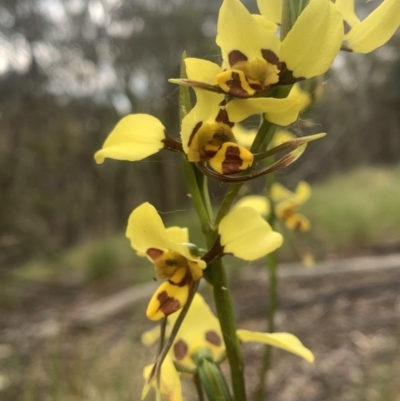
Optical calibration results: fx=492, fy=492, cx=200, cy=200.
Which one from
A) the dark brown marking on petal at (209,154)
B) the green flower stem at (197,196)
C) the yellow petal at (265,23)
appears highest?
the yellow petal at (265,23)

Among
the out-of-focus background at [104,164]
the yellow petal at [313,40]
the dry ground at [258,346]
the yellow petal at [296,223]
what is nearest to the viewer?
the yellow petal at [313,40]

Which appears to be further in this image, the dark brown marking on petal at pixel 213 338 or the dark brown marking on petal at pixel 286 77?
the dark brown marking on petal at pixel 213 338

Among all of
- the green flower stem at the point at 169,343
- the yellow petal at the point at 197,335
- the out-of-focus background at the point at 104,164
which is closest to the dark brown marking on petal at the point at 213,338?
the yellow petal at the point at 197,335

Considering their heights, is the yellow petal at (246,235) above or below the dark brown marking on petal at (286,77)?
below

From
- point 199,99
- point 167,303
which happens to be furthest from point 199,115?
point 167,303

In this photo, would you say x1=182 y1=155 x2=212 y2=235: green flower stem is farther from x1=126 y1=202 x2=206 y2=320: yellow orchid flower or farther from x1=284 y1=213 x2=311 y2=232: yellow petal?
x1=284 y1=213 x2=311 y2=232: yellow petal

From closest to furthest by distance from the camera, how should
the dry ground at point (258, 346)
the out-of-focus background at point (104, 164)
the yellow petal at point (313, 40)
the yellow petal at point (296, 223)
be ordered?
the yellow petal at point (313, 40), the yellow petal at point (296, 223), the dry ground at point (258, 346), the out-of-focus background at point (104, 164)

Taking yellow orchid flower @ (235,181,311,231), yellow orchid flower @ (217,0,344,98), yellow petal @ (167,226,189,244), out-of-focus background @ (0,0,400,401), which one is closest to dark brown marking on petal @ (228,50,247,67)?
yellow orchid flower @ (217,0,344,98)

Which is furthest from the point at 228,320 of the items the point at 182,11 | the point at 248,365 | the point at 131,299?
the point at 182,11

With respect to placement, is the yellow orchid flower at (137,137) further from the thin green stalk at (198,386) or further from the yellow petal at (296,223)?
the yellow petal at (296,223)
